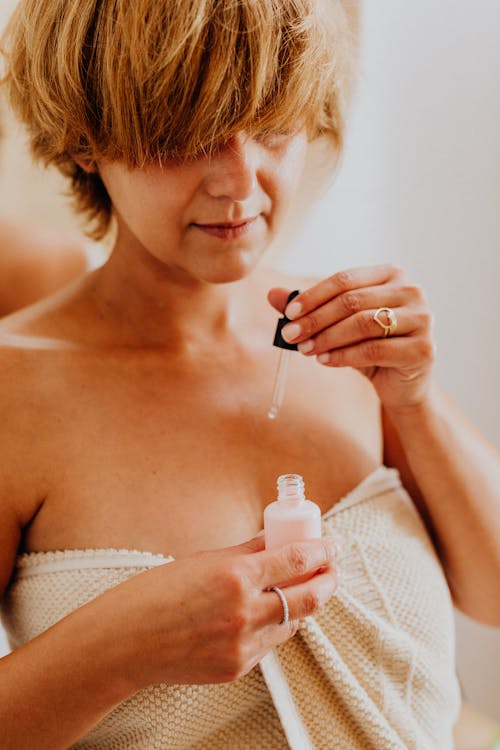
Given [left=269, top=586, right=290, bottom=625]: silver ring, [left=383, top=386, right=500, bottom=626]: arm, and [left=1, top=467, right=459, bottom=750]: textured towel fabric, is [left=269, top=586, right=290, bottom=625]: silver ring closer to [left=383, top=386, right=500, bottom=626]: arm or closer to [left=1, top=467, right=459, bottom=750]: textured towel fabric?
[left=1, top=467, right=459, bottom=750]: textured towel fabric

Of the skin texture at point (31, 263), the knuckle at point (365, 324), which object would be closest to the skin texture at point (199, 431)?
the knuckle at point (365, 324)

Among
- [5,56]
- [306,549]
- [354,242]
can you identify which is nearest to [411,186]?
[354,242]

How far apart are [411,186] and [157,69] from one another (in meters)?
0.86

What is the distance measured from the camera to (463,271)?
1474 mm

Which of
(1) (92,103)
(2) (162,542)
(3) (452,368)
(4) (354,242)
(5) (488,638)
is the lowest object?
(5) (488,638)

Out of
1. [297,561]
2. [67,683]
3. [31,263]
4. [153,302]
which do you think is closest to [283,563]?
[297,561]

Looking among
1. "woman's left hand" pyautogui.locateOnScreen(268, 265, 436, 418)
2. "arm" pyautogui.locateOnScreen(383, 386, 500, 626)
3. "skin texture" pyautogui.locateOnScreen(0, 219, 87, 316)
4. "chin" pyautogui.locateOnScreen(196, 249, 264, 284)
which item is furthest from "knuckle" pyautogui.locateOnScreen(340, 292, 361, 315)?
"skin texture" pyautogui.locateOnScreen(0, 219, 87, 316)

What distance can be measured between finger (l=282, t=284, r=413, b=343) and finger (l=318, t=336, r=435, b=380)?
0.04m

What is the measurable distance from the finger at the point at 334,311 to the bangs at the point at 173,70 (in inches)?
7.5

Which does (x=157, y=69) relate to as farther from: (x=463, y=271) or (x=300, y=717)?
(x=463, y=271)

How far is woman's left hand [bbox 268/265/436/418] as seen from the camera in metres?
0.88

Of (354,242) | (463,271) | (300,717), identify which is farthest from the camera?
(354,242)

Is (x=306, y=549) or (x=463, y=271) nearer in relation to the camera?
(x=306, y=549)

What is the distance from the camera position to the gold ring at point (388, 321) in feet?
2.89
